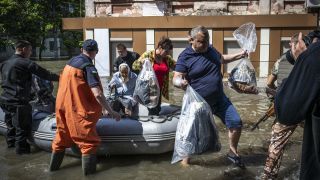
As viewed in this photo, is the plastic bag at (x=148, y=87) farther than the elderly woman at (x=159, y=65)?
No

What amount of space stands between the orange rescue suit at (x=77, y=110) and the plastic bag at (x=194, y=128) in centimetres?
107

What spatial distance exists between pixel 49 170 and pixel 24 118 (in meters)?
1.05

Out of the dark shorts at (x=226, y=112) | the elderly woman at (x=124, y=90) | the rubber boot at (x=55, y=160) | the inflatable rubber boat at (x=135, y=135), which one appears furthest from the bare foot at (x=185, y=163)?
the rubber boot at (x=55, y=160)

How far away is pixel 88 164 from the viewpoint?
5297 mm

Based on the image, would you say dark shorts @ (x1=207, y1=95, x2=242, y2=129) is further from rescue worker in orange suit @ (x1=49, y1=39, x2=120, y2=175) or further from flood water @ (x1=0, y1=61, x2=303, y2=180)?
rescue worker in orange suit @ (x1=49, y1=39, x2=120, y2=175)

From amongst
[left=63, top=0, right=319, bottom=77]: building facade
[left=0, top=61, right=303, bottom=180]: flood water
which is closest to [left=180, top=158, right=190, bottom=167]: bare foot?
[left=0, top=61, right=303, bottom=180]: flood water

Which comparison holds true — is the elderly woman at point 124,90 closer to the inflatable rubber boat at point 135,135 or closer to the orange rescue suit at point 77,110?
the inflatable rubber boat at point 135,135

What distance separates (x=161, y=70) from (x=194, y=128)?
1.61 meters

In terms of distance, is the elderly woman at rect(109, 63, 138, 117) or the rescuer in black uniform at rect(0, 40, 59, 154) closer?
the rescuer in black uniform at rect(0, 40, 59, 154)

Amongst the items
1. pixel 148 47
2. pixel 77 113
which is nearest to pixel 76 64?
pixel 77 113

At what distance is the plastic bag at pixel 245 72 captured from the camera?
5484 millimetres

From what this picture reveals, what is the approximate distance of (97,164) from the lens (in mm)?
5875

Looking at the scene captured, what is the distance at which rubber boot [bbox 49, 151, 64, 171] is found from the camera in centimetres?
547

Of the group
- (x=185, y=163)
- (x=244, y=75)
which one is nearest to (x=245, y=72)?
(x=244, y=75)
